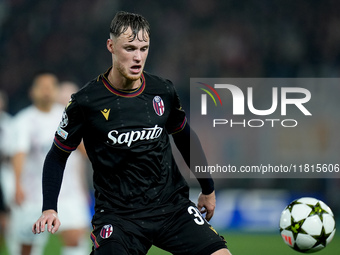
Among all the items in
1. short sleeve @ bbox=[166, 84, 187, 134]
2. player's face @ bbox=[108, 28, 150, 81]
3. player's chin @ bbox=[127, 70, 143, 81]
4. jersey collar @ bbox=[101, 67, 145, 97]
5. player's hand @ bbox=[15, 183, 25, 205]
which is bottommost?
player's hand @ bbox=[15, 183, 25, 205]

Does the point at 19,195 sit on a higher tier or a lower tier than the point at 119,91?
lower

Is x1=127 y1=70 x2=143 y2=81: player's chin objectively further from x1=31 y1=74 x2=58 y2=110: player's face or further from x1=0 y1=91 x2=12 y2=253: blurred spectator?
x1=0 y1=91 x2=12 y2=253: blurred spectator

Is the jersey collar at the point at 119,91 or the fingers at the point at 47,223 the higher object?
the jersey collar at the point at 119,91

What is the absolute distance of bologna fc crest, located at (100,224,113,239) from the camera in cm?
349

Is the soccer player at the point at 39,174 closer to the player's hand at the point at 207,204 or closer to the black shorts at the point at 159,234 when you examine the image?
the player's hand at the point at 207,204

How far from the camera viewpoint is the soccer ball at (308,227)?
458 cm

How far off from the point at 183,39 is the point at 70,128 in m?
7.86

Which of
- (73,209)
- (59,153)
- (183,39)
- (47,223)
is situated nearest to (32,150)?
(73,209)

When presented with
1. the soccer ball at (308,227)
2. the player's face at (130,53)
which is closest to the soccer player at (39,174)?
the soccer ball at (308,227)

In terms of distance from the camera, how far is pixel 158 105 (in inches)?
151

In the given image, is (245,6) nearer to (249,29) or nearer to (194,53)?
(249,29)

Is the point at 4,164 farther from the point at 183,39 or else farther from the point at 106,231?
the point at 106,231

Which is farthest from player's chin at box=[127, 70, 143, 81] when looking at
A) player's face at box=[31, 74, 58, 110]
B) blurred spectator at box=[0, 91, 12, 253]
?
blurred spectator at box=[0, 91, 12, 253]

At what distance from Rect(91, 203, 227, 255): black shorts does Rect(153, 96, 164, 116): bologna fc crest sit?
1.90 ft
